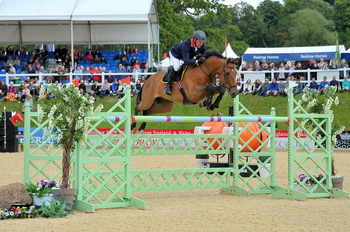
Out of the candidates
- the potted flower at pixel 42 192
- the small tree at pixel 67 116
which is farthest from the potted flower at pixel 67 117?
the potted flower at pixel 42 192

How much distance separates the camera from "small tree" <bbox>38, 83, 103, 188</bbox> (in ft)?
22.2

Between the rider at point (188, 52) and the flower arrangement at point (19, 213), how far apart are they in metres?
3.35

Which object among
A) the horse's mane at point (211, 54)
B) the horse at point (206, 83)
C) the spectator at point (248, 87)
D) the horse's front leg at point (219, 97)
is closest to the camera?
the horse's front leg at point (219, 97)

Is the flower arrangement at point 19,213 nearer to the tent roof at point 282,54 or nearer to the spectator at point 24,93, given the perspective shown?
the spectator at point 24,93

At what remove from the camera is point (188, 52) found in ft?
29.2

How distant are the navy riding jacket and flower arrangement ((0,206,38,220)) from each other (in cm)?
359

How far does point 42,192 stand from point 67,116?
3.22 ft

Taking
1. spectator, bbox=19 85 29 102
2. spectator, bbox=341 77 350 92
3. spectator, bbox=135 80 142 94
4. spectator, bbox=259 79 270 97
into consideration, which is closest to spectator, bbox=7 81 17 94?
spectator, bbox=19 85 29 102

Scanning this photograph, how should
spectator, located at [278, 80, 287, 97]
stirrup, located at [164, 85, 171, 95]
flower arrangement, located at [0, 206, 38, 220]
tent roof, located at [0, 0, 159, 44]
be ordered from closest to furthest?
flower arrangement, located at [0, 206, 38, 220], stirrup, located at [164, 85, 171, 95], spectator, located at [278, 80, 287, 97], tent roof, located at [0, 0, 159, 44]

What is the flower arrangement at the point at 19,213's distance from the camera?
20.4 feet

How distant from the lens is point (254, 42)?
56.7 m

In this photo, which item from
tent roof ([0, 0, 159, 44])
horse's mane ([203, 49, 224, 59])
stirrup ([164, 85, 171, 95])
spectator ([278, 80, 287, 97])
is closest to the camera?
horse's mane ([203, 49, 224, 59])

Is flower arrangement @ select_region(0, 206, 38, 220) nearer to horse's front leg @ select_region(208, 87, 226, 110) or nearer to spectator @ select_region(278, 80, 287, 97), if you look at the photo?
horse's front leg @ select_region(208, 87, 226, 110)

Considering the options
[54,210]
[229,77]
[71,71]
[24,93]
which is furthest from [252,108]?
[54,210]
